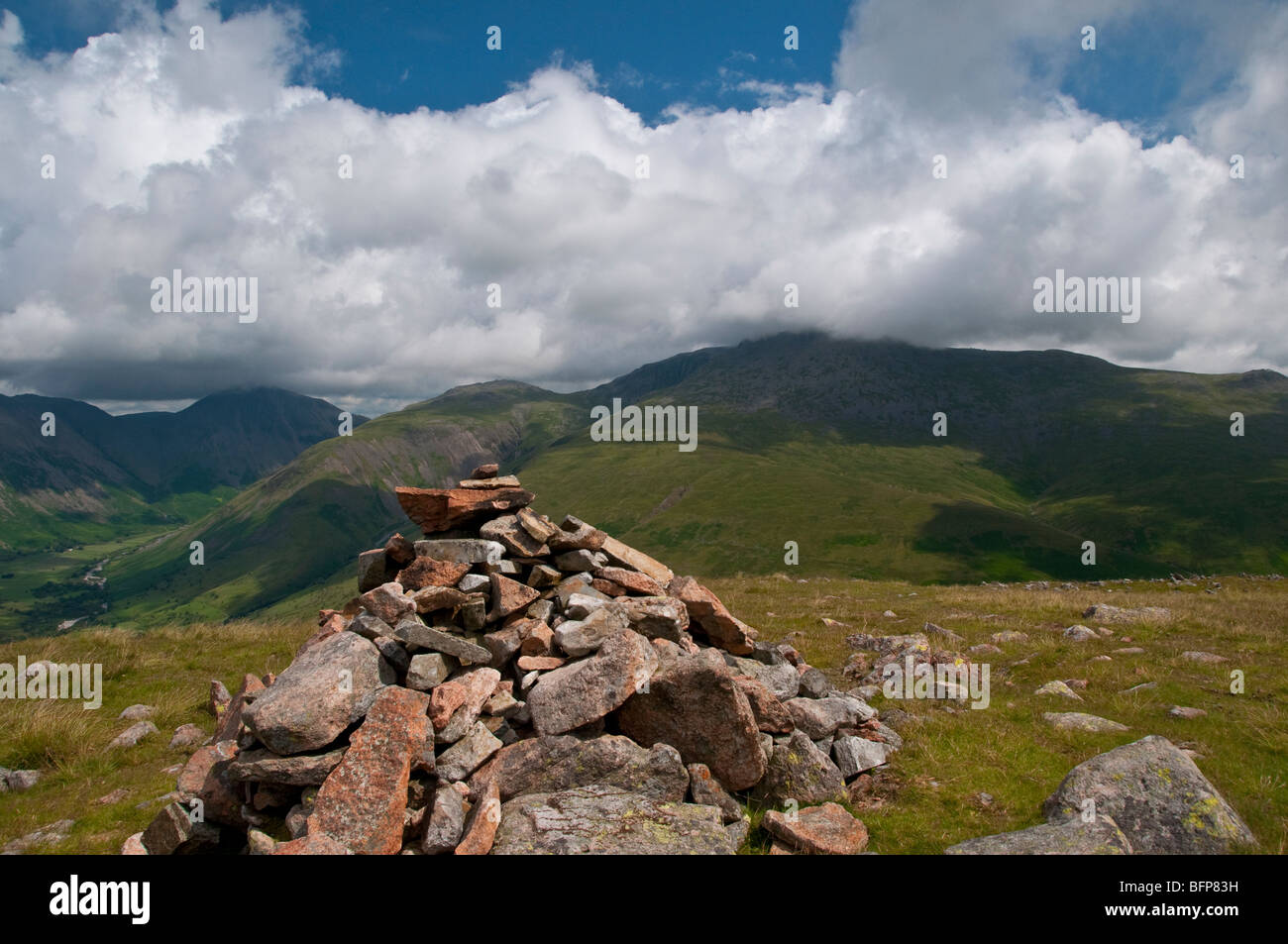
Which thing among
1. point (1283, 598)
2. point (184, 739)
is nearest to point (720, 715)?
point (184, 739)

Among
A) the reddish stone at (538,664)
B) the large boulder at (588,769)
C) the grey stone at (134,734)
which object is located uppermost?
the reddish stone at (538,664)

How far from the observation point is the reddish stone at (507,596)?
1461 cm

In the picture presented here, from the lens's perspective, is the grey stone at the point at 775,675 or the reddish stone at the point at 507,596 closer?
the reddish stone at the point at 507,596

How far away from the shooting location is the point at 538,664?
13.0m

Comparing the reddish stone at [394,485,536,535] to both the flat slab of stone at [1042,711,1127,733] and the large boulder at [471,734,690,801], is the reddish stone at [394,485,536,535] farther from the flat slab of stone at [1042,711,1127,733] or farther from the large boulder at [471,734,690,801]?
the flat slab of stone at [1042,711,1127,733]

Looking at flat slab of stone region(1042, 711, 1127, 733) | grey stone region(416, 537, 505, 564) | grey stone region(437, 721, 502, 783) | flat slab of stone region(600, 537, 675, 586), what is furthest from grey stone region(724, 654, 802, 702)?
grey stone region(416, 537, 505, 564)

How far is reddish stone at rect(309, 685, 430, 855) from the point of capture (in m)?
9.25

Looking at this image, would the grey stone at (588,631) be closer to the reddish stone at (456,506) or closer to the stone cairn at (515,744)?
the stone cairn at (515,744)

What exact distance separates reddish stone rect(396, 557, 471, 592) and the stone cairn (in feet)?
1.96

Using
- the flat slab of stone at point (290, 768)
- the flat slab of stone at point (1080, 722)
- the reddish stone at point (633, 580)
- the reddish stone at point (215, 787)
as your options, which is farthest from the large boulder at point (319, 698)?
the flat slab of stone at point (1080, 722)

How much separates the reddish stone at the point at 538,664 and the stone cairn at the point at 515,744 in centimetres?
4

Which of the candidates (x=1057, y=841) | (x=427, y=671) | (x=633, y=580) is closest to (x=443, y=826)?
(x=427, y=671)
